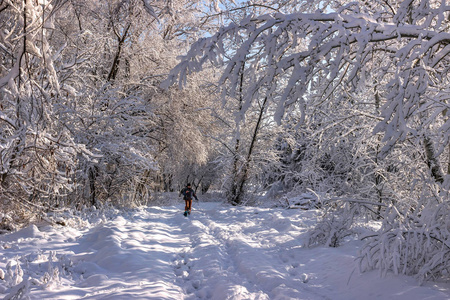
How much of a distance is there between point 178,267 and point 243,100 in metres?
3.42

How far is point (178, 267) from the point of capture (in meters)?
5.45

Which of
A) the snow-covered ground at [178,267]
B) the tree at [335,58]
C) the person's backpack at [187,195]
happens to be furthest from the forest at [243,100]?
the person's backpack at [187,195]

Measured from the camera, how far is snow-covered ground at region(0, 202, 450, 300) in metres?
3.98

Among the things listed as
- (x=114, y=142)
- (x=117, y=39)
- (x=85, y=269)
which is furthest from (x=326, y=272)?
(x=117, y=39)

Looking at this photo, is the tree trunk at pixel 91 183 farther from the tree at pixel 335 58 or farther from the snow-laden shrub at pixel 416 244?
the snow-laden shrub at pixel 416 244

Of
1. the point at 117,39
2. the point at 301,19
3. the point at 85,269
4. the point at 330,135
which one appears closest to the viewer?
the point at 301,19

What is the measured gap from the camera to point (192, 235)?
8070 mm

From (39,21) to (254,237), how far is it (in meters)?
6.82

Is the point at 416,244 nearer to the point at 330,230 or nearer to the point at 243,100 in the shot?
the point at 330,230

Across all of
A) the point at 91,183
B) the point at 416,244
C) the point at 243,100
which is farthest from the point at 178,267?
the point at 91,183

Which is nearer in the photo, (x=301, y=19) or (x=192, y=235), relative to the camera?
(x=301, y=19)

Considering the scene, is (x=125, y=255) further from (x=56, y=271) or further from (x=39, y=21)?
(x=39, y=21)

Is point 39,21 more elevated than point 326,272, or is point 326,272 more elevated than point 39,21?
point 39,21

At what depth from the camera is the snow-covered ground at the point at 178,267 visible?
3.98 m
